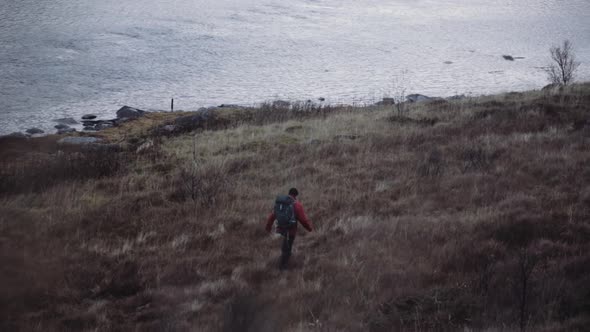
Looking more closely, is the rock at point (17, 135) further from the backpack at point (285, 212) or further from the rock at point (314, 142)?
the backpack at point (285, 212)

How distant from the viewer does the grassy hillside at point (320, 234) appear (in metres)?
6.41

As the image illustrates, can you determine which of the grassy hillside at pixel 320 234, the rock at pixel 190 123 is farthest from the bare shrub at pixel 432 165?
the rock at pixel 190 123

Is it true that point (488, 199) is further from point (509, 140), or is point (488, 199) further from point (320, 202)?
point (509, 140)

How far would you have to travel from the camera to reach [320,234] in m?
8.79

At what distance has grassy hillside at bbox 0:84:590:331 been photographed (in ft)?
21.0

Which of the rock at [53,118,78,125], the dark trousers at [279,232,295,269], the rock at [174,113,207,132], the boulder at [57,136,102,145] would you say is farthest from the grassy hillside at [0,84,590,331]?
the rock at [53,118,78,125]

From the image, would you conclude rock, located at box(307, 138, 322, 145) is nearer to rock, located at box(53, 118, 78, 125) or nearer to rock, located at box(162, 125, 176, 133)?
rock, located at box(162, 125, 176, 133)

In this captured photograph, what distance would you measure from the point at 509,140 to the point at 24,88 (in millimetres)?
25057

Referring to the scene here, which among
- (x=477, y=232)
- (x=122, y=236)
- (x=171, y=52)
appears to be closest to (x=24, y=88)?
(x=171, y=52)

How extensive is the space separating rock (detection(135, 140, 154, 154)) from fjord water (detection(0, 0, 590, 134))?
908cm

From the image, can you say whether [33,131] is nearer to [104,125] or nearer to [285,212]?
[104,125]

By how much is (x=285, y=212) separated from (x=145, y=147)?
10.2m

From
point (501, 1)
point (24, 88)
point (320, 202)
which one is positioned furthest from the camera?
point (501, 1)

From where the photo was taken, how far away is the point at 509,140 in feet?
44.2
